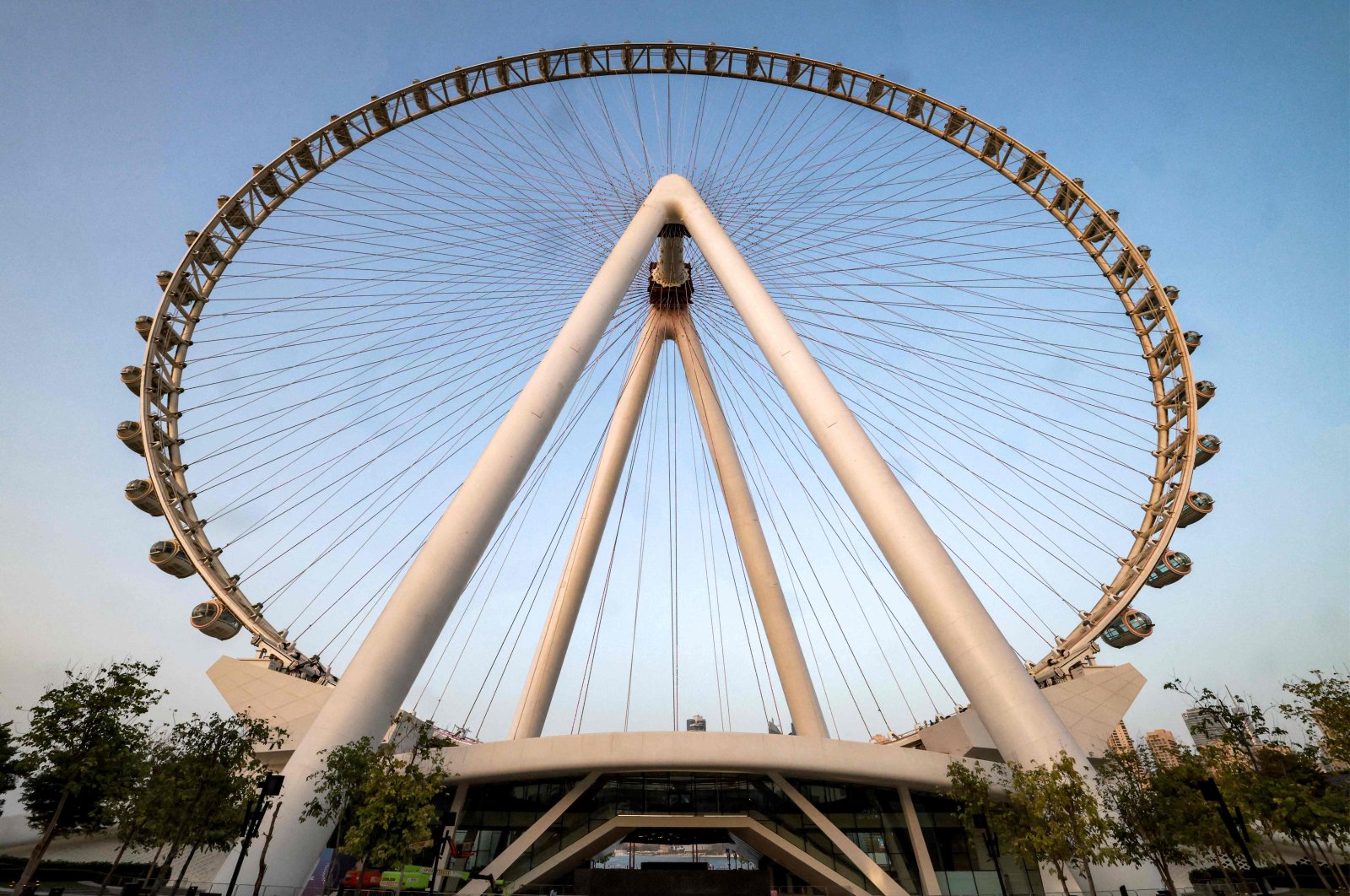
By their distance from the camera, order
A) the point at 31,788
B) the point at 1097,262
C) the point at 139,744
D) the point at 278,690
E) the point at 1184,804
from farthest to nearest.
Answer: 1. the point at 31,788
2. the point at 1097,262
3. the point at 278,690
4. the point at 1184,804
5. the point at 139,744

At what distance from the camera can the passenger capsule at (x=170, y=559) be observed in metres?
25.3

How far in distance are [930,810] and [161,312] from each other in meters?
35.8

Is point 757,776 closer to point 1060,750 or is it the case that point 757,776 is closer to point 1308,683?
point 1060,750

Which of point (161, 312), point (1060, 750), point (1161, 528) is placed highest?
point (161, 312)

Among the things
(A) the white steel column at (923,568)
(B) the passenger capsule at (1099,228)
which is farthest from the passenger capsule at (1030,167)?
(A) the white steel column at (923,568)

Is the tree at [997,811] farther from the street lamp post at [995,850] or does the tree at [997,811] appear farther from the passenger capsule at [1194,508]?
the passenger capsule at [1194,508]

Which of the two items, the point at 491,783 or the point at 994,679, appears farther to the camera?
the point at 491,783

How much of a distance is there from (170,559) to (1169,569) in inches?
1524

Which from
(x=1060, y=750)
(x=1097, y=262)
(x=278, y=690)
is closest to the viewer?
(x=1060, y=750)

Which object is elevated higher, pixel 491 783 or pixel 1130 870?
pixel 491 783

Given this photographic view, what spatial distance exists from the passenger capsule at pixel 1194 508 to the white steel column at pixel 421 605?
83.0 ft

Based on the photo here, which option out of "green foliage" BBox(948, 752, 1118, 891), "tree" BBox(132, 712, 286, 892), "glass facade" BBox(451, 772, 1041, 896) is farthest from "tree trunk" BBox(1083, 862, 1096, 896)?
"tree" BBox(132, 712, 286, 892)

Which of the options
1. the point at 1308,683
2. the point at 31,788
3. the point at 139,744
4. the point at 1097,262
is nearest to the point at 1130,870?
the point at 1308,683

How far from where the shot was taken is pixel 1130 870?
17891mm
